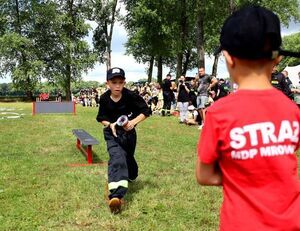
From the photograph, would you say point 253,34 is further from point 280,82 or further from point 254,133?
point 280,82

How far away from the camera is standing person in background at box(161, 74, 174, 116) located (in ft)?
73.4

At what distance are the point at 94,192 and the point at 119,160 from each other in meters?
1.08

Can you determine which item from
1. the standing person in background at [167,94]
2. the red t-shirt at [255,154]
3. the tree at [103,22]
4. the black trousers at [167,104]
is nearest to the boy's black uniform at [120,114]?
the red t-shirt at [255,154]

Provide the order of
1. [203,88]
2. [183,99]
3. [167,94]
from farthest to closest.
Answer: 1. [167,94]
2. [183,99]
3. [203,88]

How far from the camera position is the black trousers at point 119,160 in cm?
588

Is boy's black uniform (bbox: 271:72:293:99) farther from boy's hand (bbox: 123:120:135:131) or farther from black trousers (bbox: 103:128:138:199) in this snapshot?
boy's hand (bbox: 123:120:135:131)

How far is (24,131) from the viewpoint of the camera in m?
15.7

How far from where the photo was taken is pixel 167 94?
22.9 meters

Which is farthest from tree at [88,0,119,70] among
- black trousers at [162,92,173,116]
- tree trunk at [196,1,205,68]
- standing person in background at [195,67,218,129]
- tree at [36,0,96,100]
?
standing person in background at [195,67,218,129]

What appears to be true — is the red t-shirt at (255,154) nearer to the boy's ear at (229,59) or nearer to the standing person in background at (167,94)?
the boy's ear at (229,59)

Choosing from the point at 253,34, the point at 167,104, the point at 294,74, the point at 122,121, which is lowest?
the point at 167,104

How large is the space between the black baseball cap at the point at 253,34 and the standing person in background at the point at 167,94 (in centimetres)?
2017

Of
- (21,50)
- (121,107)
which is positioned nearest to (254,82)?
(121,107)

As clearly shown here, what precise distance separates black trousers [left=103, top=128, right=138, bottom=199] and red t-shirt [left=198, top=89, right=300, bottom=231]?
377cm
